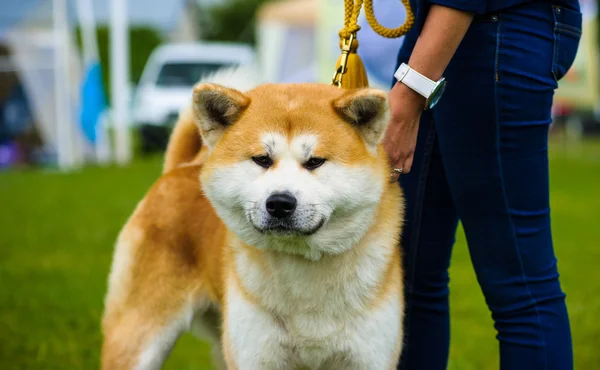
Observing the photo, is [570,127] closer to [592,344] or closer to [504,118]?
[592,344]

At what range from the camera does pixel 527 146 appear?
7.13ft

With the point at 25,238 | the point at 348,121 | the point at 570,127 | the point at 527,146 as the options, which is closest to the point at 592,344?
the point at 527,146

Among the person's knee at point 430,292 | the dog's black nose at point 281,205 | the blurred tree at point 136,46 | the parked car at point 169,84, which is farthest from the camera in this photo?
the blurred tree at point 136,46

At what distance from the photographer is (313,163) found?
7.00 ft

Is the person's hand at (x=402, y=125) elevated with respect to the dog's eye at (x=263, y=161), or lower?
elevated

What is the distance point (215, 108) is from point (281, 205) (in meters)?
0.42

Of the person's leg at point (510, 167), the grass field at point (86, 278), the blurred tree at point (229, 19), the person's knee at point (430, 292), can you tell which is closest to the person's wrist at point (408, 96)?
the person's leg at point (510, 167)

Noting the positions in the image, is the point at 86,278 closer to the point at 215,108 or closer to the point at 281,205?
the point at 215,108

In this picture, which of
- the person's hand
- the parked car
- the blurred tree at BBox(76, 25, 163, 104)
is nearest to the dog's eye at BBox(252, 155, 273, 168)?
the person's hand

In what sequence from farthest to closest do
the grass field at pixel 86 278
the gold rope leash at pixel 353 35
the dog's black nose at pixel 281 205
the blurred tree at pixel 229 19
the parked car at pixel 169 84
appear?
1. the blurred tree at pixel 229 19
2. the parked car at pixel 169 84
3. the grass field at pixel 86 278
4. the gold rope leash at pixel 353 35
5. the dog's black nose at pixel 281 205

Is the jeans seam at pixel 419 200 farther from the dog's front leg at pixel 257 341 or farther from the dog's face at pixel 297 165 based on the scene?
the dog's front leg at pixel 257 341

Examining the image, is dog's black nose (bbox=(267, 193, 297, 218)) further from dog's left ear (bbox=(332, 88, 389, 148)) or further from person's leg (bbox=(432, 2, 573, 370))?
person's leg (bbox=(432, 2, 573, 370))

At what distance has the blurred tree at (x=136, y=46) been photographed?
23328mm

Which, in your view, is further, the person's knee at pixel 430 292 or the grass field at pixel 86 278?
the grass field at pixel 86 278
